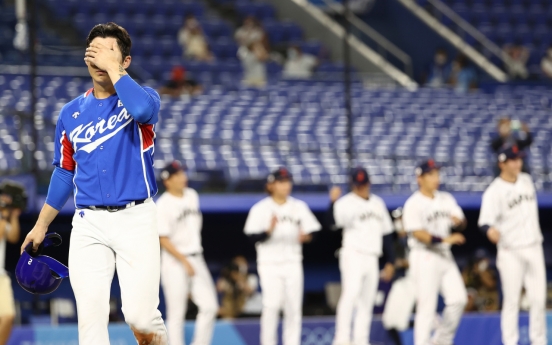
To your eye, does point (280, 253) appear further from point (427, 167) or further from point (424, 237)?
point (427, 167)

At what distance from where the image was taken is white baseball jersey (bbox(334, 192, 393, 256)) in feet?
32.6

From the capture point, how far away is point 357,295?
9820mm

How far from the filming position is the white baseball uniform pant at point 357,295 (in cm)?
973

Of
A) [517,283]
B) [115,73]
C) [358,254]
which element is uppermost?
[115,73]

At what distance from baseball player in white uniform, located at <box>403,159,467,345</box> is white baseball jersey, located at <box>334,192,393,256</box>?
49cm

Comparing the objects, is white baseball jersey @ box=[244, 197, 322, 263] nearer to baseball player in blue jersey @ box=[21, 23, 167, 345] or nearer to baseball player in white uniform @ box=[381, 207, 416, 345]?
Result: baseball player in white uniform @ box=[381, 207, 416, 345]

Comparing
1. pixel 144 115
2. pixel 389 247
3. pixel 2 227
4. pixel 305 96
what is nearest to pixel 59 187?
pixel 144 115

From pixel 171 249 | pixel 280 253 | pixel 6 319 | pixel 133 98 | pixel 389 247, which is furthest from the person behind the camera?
pixel 389 247

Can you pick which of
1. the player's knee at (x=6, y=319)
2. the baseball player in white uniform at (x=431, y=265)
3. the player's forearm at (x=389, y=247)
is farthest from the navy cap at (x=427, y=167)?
the player's knee at (x=6, y=319)

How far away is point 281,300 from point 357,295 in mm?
786

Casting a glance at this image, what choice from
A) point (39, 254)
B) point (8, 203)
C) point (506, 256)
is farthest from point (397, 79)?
point (39, 254)

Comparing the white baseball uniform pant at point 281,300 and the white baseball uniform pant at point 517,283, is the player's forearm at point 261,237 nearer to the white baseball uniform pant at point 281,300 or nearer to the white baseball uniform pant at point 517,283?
the white baseball uniform pant at point 281,300

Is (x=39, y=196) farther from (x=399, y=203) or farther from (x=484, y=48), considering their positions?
(x=484, y=48)

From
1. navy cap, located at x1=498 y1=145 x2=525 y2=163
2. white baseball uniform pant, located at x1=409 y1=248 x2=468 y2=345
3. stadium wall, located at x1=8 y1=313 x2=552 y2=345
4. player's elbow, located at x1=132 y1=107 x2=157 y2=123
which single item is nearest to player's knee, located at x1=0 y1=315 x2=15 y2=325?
stadium wall, located at x1=8 y1=313 x2=552 y2=345
